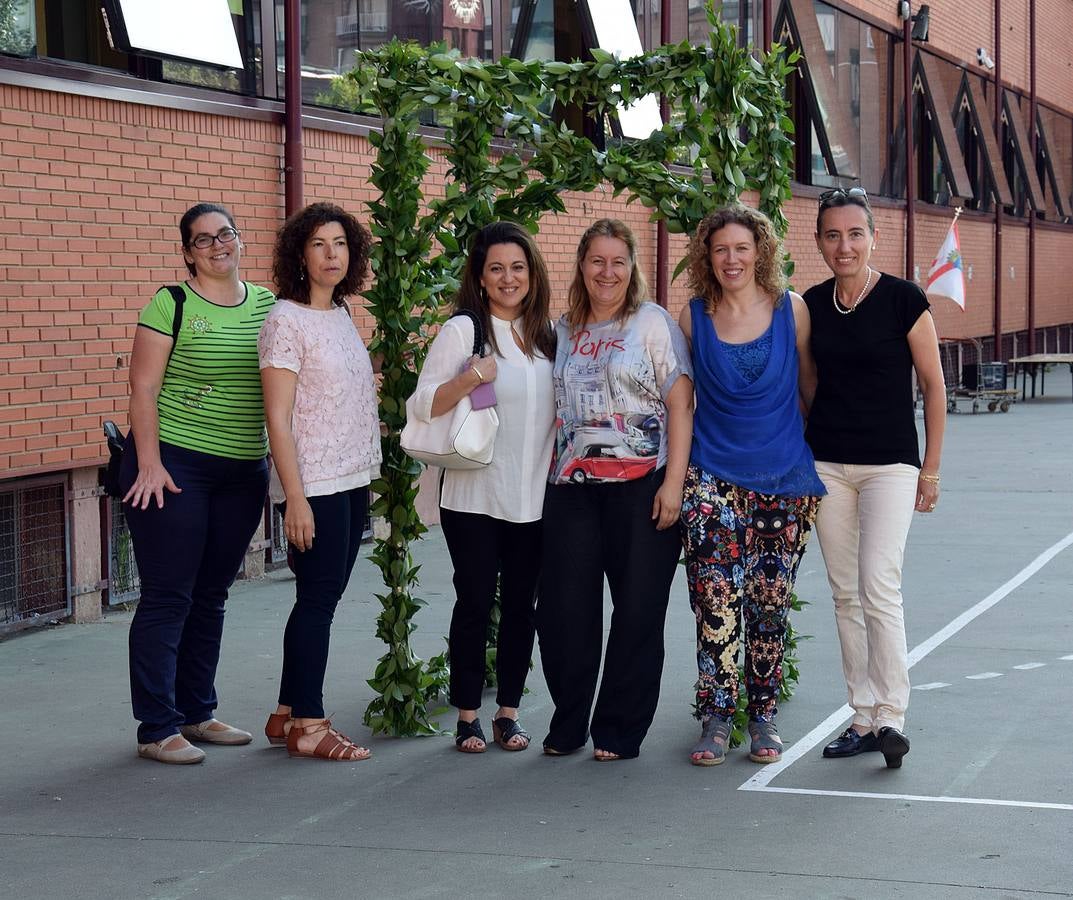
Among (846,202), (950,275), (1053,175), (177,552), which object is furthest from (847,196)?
(1053,175)

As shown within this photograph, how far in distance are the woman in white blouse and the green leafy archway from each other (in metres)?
0.51

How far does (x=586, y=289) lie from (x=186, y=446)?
1480 millimetres

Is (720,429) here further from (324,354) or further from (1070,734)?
(1070,734)

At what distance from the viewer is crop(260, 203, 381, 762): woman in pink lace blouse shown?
5.47 meters

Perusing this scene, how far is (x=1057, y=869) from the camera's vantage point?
4418 millimetres

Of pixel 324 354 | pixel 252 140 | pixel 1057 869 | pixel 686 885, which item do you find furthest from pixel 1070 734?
pixel 252 140

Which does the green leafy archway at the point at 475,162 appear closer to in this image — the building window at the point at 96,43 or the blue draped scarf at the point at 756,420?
the blue draped scarf at the point at 756,420

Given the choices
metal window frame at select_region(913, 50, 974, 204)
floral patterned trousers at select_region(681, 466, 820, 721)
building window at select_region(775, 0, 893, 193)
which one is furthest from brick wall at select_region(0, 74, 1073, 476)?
metal window frame at select_region(913, 50, 974, 204)

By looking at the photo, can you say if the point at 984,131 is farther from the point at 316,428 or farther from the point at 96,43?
the point at 316,428

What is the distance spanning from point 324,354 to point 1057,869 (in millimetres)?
2810

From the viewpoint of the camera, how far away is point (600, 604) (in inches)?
228

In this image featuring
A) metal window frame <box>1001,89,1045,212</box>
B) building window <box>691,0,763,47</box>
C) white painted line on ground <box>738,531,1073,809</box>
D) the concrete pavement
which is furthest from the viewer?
metal window frame <box>1001,89,1045,212</box>

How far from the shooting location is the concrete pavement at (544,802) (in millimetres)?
4426

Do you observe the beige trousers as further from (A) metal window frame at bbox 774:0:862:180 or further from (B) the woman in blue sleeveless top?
(A) metal window frame at bbox 774:0:862:180
